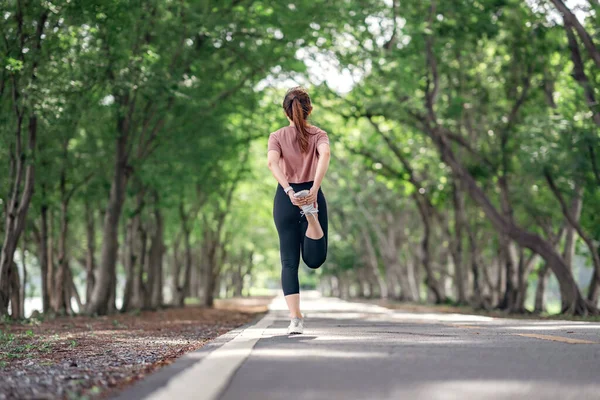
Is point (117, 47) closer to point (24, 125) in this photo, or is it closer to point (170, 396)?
point (24, 125)

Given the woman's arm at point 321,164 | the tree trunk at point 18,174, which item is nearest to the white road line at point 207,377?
the woman's arm at point 321,164

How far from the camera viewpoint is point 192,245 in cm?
4909

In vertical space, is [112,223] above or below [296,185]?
above

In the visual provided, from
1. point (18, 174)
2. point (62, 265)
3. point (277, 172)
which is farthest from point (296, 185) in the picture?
point (62, 265)

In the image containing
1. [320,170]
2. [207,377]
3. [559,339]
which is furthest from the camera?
[320,170]

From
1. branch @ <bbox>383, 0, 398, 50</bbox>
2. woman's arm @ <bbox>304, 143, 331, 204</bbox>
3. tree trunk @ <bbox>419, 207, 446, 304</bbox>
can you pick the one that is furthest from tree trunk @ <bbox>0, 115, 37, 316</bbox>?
tree trunk @ <bbox>419, 207, 446, 304</bbox>

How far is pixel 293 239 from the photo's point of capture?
813cm

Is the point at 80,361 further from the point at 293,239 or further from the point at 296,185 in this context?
the point at 296,185

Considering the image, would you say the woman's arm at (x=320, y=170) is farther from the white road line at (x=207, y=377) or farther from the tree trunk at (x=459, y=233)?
the tree trunk at (x=459, y=233)

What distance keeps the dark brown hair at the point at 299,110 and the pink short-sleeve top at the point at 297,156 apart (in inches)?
1.8

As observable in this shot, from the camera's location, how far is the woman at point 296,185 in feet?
26.3

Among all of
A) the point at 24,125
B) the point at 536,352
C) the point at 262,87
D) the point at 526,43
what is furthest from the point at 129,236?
the point at 536,352

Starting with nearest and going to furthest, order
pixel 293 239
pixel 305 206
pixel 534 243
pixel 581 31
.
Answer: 1. pixel 305 206
2. pixel 293 239
3. pixel 581 31
4. pixel 534 243

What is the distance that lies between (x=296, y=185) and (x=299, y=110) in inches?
28.2
